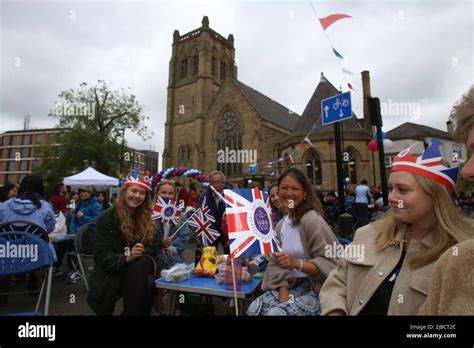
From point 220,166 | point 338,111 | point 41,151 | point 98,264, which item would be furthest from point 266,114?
point 98,264

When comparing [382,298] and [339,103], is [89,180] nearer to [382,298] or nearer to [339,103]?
[339,103]

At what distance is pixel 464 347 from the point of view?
148cm

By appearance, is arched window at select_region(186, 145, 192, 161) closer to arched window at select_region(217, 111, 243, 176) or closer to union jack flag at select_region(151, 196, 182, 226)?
arched window at select_region(217, 111, 243, 176)

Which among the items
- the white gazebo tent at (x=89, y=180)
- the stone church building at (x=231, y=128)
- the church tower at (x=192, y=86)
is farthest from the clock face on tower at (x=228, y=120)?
the white gazebo tent at (x=89, y=180)

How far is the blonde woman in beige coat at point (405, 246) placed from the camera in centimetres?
158

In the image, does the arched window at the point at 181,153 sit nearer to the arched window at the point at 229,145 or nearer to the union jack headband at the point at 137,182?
the arched window at the point at 229,145

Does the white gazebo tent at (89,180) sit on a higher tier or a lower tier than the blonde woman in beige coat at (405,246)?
higher

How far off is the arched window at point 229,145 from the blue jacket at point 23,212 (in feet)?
91.0

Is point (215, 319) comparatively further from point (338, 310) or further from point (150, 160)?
point (150, 160)

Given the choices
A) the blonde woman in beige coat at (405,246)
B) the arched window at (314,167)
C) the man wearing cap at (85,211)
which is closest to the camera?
the blonde woman in beige coat at (405,246)

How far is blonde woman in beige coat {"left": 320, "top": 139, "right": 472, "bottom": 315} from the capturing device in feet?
5.19

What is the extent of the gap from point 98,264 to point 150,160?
3423 inches

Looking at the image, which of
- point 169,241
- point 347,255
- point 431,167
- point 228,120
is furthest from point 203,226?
point 228,120

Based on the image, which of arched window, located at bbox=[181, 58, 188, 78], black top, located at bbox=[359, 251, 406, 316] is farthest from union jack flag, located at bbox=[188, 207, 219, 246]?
arched window, located at bbox=[181, 58, 188, 78]
